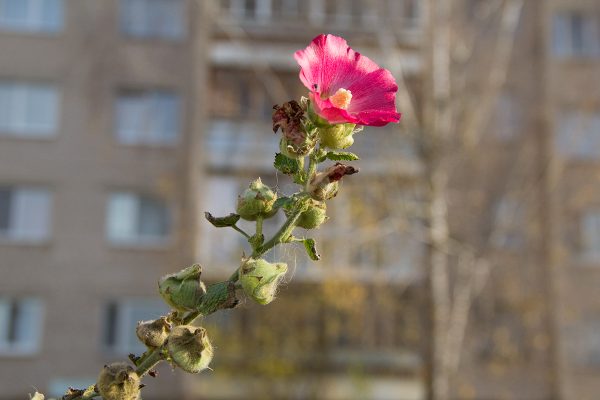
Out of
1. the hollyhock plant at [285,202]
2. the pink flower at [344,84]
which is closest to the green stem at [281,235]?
the hollyhock plant at [285,202]

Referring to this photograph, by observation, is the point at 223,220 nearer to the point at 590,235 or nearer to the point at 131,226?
the point at 131,226

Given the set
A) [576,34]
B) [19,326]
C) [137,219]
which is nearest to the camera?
[19,326]

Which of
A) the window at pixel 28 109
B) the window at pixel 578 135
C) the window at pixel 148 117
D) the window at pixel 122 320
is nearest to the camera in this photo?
the window at pixel 122 320

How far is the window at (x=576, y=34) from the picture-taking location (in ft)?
58.0

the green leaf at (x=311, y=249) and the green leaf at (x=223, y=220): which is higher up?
the green leaf at (x=223, y=220)

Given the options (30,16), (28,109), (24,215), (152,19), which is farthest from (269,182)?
(30,16)

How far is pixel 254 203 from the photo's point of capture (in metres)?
0.91

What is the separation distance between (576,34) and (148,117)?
868 centimetres

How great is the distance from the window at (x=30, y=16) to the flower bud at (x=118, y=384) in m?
17.2

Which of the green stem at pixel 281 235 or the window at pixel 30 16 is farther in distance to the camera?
the window at pixel 30 16

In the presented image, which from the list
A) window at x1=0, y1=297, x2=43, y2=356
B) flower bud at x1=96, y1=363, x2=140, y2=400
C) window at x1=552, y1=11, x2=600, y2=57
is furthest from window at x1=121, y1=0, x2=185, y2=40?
flower bud at x1=96, y1=363, x2=140, y2=400

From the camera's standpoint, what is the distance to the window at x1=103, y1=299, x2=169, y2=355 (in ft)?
53.2

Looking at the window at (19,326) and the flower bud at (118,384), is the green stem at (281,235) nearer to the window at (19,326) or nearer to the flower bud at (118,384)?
the flower bud at (118,384)

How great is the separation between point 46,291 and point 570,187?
1001 centimetres
